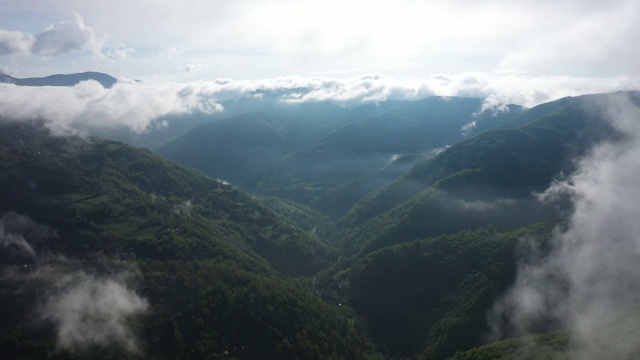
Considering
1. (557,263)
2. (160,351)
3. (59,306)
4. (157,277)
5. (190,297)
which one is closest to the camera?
(160,351)

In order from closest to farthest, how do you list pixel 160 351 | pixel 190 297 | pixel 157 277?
pixel 160 351, pixel 190 297, pixel 157 277

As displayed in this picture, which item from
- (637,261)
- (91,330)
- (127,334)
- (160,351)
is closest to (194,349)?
(160,351)

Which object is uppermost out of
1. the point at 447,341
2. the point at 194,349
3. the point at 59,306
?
the point at 59,306

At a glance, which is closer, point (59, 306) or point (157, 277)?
point (59, 306)

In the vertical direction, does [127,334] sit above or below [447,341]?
above

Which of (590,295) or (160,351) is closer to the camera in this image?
(160,351)

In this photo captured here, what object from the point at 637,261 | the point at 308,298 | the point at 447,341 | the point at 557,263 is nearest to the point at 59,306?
the point at 308,298

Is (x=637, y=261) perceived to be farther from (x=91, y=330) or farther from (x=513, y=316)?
(x=91, y=330)

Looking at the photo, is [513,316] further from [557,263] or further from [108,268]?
[108,268]

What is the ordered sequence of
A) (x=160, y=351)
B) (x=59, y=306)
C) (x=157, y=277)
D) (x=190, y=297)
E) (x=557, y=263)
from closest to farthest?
(x=160, y=351)
(x=59, y=306)
(x=190, y=297)
(x=157, y=277)
(x=557, y=263)
